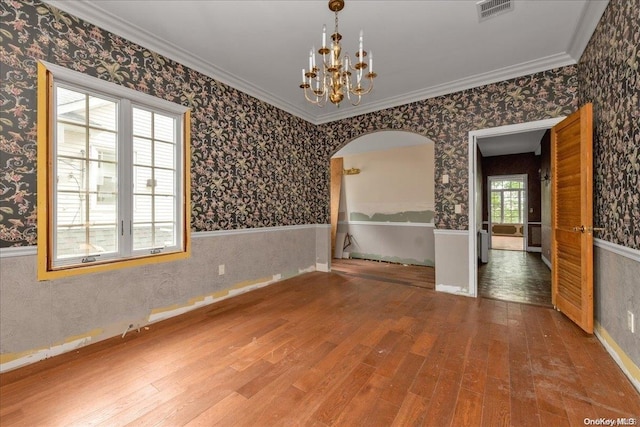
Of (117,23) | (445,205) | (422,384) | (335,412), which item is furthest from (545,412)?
(117,23)

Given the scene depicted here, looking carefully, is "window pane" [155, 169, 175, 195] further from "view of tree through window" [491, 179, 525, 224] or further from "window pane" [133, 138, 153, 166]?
"view of tree through window" [491, 179, 525, 224]

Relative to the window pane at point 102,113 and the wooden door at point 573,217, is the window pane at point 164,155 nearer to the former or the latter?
the window pane at point 102,113

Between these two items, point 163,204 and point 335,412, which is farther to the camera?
point 163,204

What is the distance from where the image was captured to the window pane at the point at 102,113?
8.04 ft

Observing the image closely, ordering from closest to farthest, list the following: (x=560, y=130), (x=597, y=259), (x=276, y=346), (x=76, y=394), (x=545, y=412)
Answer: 1. (x=545, y=412)
2. (x=76, y=394)
3. (x=276, y=346)
4. (x=597, y=259)
5. (x=560, y=130)

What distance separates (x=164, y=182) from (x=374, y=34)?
8.62 ft

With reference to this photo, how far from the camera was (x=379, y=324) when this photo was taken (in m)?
2.69

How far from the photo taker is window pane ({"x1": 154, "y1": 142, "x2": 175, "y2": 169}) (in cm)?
290

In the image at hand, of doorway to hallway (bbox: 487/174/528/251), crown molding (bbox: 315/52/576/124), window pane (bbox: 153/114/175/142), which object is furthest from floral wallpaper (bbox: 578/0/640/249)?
doorway to hallway (bbox: 487/174/528/251)

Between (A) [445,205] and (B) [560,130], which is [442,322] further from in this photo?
(B) [560,130]

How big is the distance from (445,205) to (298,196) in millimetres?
2266

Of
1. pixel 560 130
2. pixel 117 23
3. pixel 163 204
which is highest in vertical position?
pixel 117 23

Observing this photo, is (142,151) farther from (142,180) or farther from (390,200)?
(390,200)

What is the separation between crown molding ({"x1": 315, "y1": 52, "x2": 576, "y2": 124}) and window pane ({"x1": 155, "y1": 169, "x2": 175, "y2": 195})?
2876 millimetres
